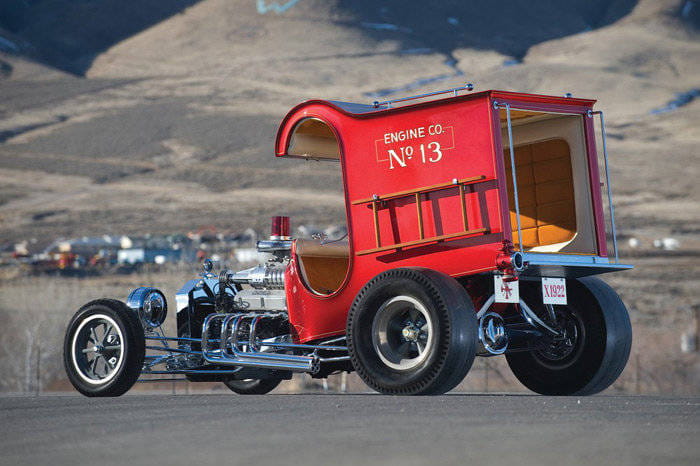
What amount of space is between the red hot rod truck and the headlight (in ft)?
0.06

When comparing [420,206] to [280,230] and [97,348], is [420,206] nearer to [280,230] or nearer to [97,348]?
[280,230]

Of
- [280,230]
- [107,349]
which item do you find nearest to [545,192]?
[280,230]

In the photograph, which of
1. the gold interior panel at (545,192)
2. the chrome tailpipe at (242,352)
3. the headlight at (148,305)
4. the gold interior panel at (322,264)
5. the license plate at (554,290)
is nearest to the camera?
the license plate at (554,290)

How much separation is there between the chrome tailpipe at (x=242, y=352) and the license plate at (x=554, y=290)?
7.50 ft

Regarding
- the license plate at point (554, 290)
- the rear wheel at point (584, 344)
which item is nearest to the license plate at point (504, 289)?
the license plate at point (554, 290)

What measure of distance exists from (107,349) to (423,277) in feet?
12.8

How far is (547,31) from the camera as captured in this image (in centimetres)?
15962

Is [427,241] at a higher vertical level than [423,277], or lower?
higher

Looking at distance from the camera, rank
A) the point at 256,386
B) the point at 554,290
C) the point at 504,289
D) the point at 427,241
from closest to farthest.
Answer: the point at 504,289 < the point at 427,241 < the point at 554,290 < the point at 256,386

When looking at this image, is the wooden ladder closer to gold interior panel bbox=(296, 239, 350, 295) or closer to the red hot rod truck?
the red hot rod truck

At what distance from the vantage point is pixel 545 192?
39.6ft

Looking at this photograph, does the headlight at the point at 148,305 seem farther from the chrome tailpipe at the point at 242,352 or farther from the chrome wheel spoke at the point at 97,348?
the chrome tailpipe at the point at 242,352

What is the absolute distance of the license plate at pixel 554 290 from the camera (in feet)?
35.5

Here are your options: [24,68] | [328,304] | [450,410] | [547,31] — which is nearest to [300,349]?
[328,304]
